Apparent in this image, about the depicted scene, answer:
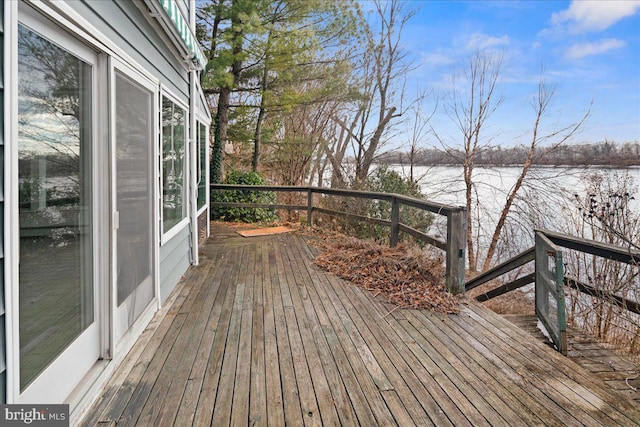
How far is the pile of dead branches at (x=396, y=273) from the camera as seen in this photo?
349 cm

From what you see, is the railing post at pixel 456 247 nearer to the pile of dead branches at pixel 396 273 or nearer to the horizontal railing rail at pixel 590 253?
the pile of dead branches at pixel 396 273

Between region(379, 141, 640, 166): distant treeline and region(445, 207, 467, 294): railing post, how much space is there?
3.42 m

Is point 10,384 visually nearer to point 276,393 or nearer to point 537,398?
point 276,393

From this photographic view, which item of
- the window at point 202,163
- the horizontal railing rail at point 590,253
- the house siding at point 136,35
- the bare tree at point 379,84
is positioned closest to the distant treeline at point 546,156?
the bare tree at point 379,84

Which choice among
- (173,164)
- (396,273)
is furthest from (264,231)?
(396,273)

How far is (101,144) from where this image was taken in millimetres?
2035

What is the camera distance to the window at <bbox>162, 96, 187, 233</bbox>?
3.39 metres

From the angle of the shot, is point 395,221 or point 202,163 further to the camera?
point 202,163

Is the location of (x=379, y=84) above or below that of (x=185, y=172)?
above

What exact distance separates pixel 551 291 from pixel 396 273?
1.66 metres

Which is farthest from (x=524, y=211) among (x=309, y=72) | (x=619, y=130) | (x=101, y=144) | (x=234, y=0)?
(x=101, y=144)

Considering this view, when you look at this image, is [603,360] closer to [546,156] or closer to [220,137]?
[546,156]

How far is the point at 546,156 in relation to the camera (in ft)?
28.9

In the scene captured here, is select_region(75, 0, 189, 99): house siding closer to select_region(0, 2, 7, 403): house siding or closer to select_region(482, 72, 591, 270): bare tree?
select_region(0, 2, 7, 403): house siding
